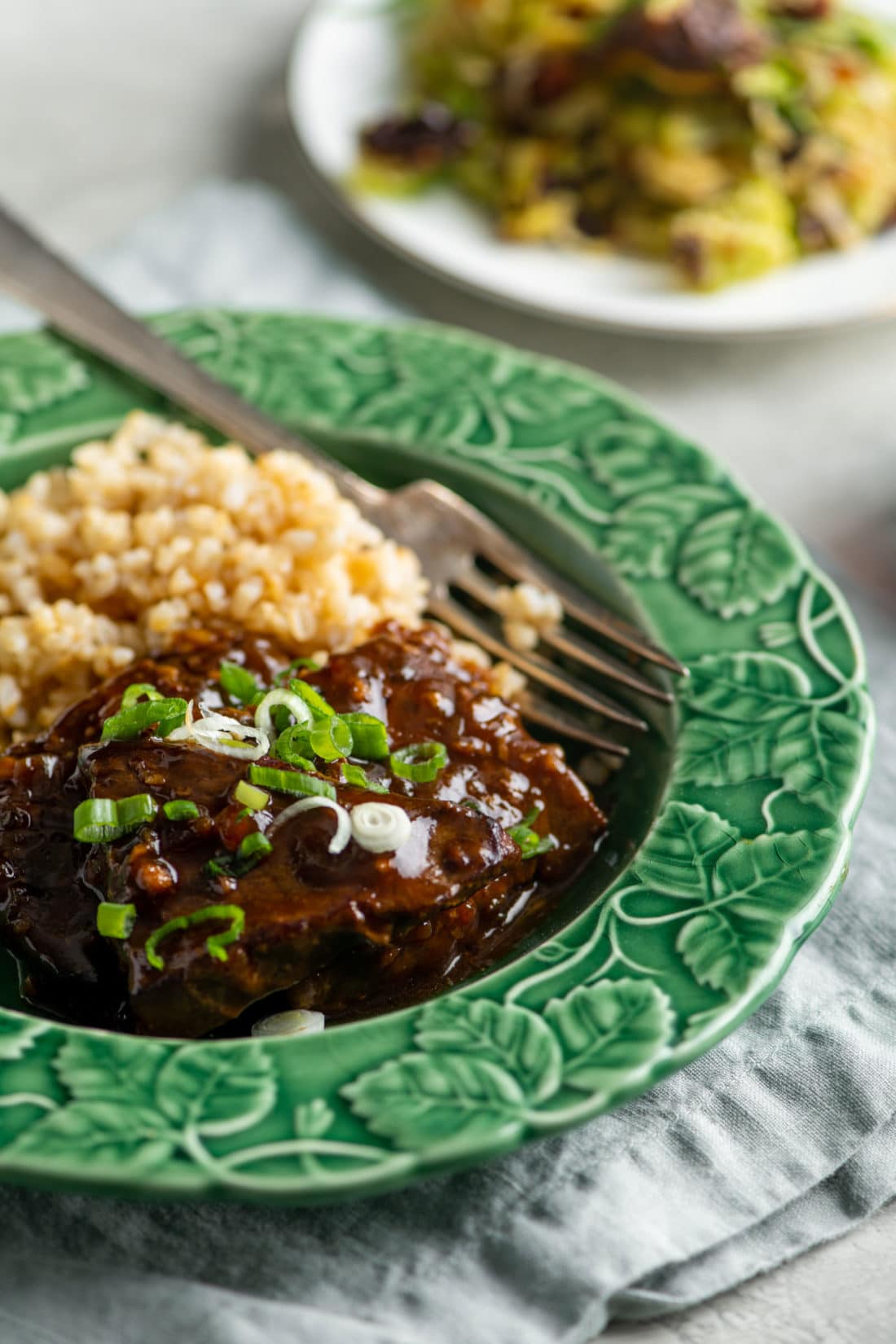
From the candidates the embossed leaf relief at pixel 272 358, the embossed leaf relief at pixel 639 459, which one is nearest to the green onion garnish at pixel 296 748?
the embossed leaf relief at pixel 639 459

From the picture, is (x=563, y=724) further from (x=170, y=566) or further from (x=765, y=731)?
(x=170, y=566)

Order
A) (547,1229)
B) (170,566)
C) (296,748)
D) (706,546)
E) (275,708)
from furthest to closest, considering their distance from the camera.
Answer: (706,546)
(170,566)
(275,708)
(296,748)
(547,1229)

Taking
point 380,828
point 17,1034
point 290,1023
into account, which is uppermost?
point 380,828

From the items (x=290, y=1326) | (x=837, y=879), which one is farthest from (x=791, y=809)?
(x=290, y=1326)

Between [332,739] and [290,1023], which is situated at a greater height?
[332,739]

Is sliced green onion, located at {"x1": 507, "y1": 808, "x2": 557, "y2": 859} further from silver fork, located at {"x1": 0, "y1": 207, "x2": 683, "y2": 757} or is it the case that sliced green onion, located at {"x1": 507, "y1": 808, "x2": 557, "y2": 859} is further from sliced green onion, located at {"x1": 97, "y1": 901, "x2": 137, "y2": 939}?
sliced green onion, located at {"x1": 97, "y1": 901, "x2": 137, "y2": 939}

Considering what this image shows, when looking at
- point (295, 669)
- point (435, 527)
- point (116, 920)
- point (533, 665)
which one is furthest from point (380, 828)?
point (435, 527)

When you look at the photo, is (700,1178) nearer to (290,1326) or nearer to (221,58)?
(290,1326)

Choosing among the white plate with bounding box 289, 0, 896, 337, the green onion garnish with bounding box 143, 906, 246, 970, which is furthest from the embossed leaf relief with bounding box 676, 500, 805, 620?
the green onion garnish with bounding box 143, 906, 246, 970
